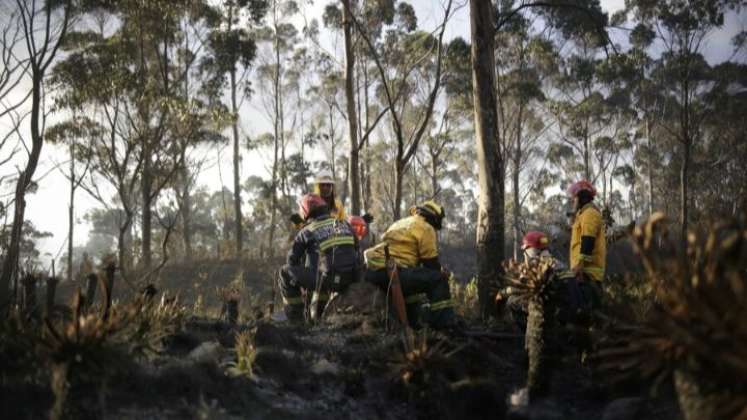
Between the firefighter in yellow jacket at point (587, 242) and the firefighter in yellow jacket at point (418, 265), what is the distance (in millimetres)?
1231

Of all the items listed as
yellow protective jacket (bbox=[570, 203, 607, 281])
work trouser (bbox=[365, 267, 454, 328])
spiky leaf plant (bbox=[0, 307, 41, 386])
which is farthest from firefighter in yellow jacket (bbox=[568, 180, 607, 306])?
spiky leaf plant (bbox=[0, 307, 41, 386])

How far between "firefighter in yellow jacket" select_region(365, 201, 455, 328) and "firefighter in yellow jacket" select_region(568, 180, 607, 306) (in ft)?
4.04

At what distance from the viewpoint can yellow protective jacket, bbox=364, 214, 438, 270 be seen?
6.11 meters

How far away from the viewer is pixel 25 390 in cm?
324

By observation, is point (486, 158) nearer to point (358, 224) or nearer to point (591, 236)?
point (358, 224)

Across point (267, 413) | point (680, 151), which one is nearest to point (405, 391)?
point (267, 413)

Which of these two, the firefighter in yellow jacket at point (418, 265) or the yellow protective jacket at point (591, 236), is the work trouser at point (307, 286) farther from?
the yellow protective jacket at point (591, 236)

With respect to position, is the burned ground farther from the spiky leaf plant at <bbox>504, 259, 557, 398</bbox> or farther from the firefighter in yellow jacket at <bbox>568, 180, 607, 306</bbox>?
the firefighter in yellow jacket at <bbox>568, 180, 607, 306</bbox>

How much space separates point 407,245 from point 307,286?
1272 millimetres

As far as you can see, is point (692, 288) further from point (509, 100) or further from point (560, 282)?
point (509, 100)

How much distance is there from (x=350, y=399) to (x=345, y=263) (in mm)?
2271

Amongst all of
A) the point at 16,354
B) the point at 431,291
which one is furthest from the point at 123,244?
the point at 16,354

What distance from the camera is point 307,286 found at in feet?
22.0

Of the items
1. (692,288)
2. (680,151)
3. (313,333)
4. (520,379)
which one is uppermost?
(680,151)
